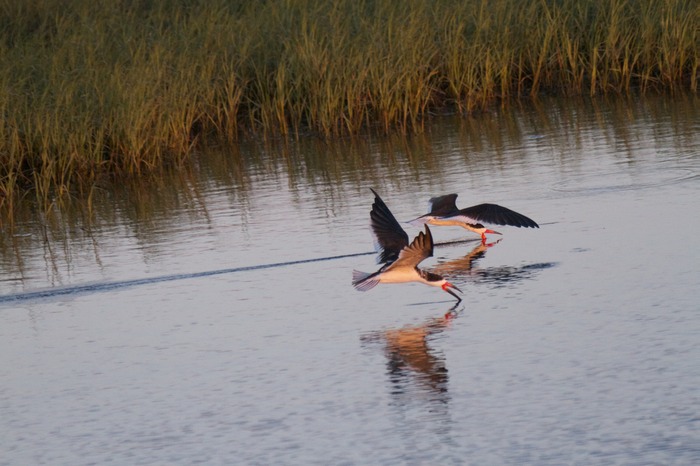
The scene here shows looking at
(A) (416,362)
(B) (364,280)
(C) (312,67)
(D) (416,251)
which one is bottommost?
(A) (416,362)

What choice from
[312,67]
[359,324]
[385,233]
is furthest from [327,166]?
[359,324]

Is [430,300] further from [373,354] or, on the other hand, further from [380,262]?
[373,354]

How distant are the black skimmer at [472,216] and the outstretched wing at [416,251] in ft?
4.41

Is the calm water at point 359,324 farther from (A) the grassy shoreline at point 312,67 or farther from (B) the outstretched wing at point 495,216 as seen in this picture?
(A) the grassy shoreline at point 312,67

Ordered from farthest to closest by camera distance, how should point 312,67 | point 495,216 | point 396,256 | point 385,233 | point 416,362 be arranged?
point 312,67 → point 495,216 → point 385,233 → point 396,256 → point 416,362

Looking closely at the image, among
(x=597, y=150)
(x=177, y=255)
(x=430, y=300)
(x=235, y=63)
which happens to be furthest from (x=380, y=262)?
(x=235, y=63)

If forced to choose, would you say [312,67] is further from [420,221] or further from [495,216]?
[495,216]

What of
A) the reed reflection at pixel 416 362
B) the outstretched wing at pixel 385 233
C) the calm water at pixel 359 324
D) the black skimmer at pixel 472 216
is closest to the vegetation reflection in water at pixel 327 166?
the calm water at pixel 359 324

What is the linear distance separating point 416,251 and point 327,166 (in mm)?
5450

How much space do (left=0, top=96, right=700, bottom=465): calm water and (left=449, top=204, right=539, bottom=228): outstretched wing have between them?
20cm

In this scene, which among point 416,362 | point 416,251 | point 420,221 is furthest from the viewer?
point 420,221

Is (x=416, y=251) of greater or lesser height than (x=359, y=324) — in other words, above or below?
above

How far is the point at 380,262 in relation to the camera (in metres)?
7.23

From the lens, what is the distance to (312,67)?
13.8 meters
